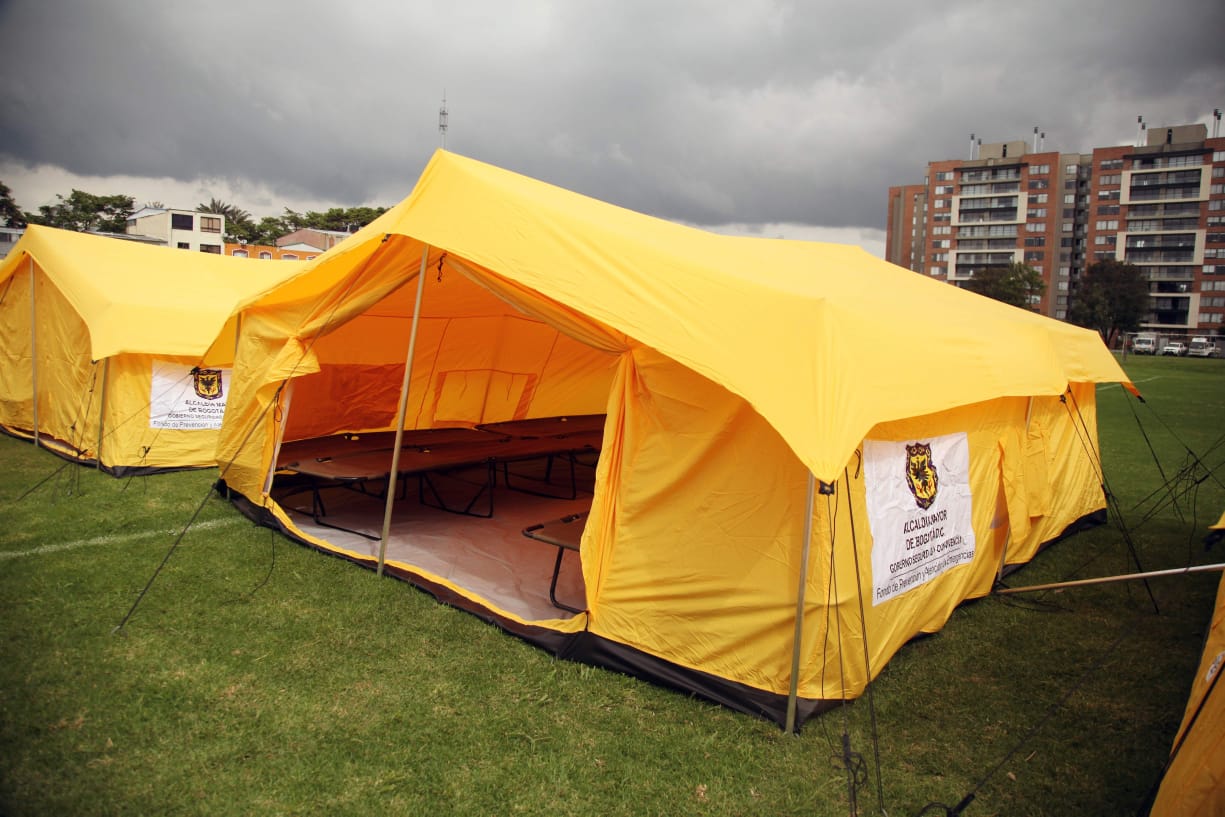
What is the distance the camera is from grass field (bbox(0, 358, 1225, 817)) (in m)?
2.97

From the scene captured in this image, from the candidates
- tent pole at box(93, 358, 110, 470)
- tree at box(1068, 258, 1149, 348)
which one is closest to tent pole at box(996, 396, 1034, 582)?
tent pole at box(93, 358, 110, 470)

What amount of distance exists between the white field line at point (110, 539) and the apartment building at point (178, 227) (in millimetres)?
59128

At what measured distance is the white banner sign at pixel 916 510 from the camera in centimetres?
376

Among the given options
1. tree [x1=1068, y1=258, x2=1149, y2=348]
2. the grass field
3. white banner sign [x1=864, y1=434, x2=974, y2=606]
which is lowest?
the grass field

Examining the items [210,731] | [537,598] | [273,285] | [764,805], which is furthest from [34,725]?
[273,285]

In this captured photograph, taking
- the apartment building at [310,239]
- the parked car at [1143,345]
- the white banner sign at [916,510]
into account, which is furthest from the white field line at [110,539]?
the parked car at [1143,345]

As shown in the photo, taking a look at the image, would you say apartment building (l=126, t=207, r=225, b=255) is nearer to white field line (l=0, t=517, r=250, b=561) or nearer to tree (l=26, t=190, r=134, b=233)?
tree (l=26, t=190, r=134, b=233)

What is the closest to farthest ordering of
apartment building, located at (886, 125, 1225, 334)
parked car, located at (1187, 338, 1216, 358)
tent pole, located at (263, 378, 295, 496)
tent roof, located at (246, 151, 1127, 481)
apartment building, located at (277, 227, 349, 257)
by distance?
1. tent roof, located at (246, 151, 1127, 481)
2. tent pole, located at (263, 378, 295, 496)
3. parked car, located at (1187, 338, 1216, 358)
4. apartment building, located at (277, 227, 349, 257)
5. apartment building, located at (886, 125, 1225, 334)

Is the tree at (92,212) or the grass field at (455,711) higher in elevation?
the tree at (92,212)

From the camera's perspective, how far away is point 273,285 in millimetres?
6012

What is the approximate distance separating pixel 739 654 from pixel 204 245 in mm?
69131

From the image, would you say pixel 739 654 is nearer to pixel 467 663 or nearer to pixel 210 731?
pixel 467 663

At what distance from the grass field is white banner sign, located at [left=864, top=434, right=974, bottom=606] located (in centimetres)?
49

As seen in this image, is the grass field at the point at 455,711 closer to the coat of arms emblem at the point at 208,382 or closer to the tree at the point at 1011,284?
the coat of arms emblem at the point at 208,382
